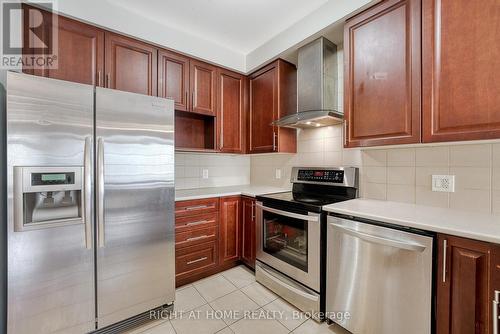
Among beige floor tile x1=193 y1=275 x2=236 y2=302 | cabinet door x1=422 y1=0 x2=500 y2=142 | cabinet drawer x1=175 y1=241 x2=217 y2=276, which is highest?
cabinet door x1=422 y1=0 x2=500 y2=142

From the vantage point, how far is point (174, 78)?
7.20 feet

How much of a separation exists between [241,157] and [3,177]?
7.64ft

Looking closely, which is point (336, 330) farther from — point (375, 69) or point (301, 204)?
point (375, 69)

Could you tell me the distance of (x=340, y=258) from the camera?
1447 millimetres

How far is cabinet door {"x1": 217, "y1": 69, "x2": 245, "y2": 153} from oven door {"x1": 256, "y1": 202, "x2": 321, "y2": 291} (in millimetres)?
922

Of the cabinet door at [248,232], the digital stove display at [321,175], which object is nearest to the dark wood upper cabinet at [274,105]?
the digital stove display at [321,175]

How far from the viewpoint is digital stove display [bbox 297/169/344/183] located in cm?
198

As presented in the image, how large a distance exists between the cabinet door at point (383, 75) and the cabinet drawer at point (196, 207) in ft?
4.57

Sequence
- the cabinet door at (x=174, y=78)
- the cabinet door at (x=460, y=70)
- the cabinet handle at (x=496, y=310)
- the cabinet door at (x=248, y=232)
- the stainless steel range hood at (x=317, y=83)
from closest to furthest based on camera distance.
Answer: the cabinet handle at (x=496, y=310) < the cabinet door at (x=460, y=70) < the stainless steel range hood at (x=317, y=83) < the cabinet door at (x=174, y=78) < the cabinet door at (x=248, y=232)

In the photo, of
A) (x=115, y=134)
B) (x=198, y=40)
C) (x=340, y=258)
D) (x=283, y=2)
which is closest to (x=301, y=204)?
(x=340, y=258)

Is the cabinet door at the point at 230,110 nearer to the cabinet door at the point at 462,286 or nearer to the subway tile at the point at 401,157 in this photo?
the subway tile at the point at 401,157

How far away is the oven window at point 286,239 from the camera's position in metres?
1.75

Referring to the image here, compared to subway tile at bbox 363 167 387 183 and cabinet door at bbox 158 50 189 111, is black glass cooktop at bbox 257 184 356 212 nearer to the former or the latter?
subway tile at bbox 363 167 387 183

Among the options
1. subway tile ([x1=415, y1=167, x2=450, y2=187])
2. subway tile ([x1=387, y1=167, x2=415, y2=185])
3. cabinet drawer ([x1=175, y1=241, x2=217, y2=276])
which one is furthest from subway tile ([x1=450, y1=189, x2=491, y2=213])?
cabinet drawer ([x1=175, y1=241, x2=217, y2=276])
